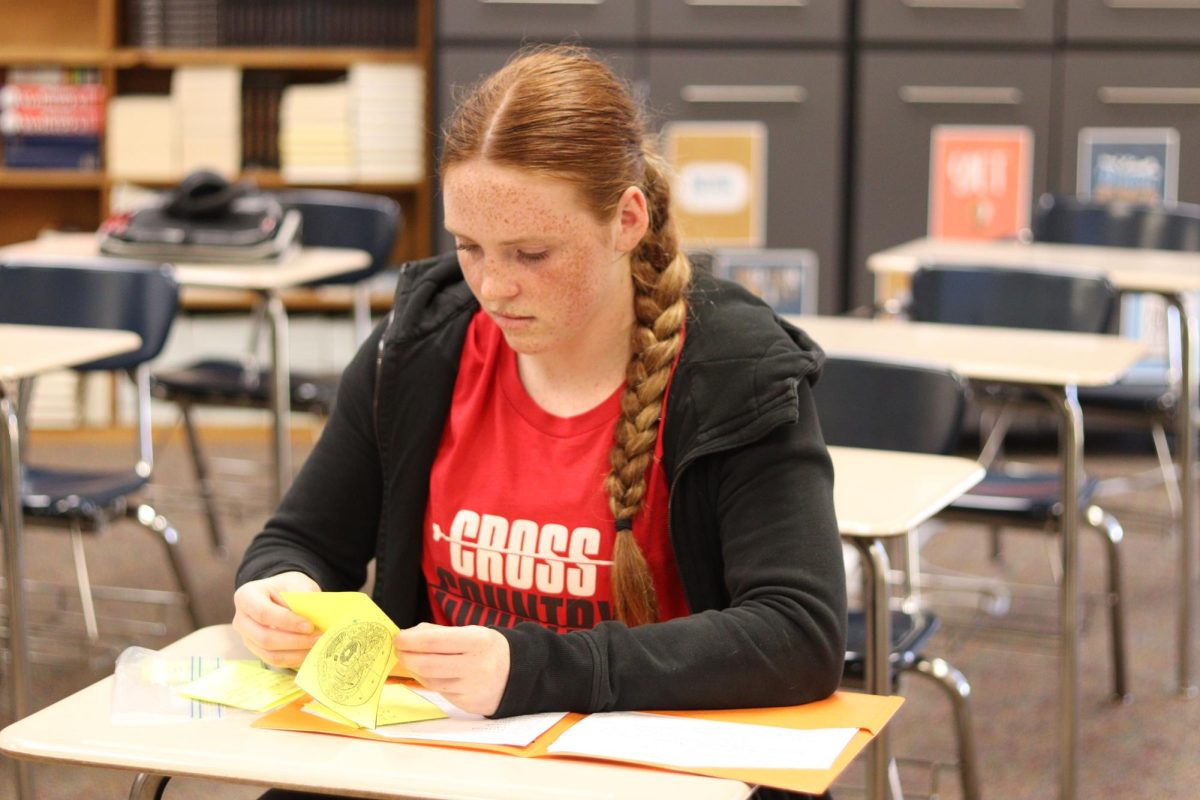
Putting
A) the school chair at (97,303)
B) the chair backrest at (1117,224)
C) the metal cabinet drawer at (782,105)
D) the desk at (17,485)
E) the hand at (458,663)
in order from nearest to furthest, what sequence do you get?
the hand at (458,663) → the desk at (17,485) → the school chair at (97,303) → the chair backrest at (1117,224) → the metal cabinet drawer at (782,105)

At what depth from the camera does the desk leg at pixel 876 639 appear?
5.84ft

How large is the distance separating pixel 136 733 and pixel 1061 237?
11.0 feet

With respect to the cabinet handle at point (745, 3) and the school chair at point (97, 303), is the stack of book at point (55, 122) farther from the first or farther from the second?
the school chair at point (97, 303)

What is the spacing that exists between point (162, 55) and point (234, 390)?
5.84 ft

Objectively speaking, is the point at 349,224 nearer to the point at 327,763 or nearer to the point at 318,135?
the point at 318,135

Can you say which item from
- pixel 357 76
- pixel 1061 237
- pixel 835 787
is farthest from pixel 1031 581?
pixel 357 76

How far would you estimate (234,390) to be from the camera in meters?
3.72

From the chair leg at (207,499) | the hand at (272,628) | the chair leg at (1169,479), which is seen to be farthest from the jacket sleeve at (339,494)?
the chair leg at (1169,479)

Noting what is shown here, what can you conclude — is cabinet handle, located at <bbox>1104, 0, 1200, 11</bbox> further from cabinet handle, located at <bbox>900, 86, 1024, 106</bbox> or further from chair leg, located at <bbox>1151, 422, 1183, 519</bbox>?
chair leg, located at <bbox>1151, 422, 1183, 519</bbox>

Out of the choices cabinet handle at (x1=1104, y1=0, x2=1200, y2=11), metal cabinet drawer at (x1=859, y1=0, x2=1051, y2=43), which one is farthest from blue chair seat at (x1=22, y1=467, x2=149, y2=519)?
cabinet handle at (x1=1104, y1=0, x2=1200, y2=11)

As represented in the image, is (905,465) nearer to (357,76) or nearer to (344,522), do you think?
(344,522)

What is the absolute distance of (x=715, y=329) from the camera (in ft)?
4.91

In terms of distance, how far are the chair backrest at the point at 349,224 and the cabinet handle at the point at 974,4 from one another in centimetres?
173

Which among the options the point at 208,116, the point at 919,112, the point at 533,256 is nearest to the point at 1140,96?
the point at 919,112
